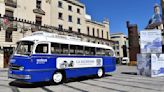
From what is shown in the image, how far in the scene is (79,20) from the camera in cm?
5747

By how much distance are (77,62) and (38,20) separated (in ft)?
95.9

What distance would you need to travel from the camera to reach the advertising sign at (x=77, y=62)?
52.9 feet

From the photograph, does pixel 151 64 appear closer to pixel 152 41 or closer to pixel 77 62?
pixel 152 41

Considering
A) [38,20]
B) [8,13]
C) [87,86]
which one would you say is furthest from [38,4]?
[87,86]

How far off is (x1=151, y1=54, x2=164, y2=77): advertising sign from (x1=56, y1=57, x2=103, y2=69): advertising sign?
15.1ft

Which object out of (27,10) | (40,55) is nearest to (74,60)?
(40,55)

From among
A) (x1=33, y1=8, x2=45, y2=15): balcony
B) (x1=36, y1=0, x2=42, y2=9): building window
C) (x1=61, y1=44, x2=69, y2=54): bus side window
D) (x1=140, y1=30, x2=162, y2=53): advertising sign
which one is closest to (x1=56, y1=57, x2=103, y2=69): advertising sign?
(x1=61, y1=44, x2=69, y2=54): bus side window

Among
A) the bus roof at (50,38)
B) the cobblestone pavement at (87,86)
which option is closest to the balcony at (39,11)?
the bus roof at (50,38)

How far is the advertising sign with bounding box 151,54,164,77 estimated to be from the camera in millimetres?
21536

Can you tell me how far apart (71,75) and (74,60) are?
3.46ft

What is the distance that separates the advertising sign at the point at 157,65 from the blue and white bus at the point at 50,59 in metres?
4.97

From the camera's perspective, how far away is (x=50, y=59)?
15328mm

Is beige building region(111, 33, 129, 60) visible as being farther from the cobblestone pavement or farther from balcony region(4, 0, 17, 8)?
the cobblestone pavement

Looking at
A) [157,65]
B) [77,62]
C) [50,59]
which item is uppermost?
[50,59]
